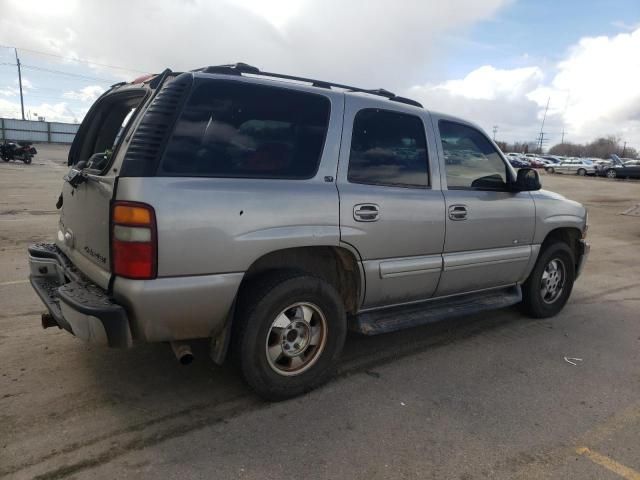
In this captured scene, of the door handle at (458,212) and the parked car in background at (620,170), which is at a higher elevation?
the parked car in background at (620,170)

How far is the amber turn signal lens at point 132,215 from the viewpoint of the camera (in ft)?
8.66

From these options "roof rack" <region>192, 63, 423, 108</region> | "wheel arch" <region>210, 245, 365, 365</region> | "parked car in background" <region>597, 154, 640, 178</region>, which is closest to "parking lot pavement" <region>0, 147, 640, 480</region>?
"wheel arch" <region>210, 245, 365, 365</region>

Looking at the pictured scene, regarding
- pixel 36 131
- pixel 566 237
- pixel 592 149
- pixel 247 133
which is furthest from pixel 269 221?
pixel 592 149

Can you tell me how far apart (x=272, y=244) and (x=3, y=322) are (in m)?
2.81

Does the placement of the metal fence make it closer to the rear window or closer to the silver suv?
the silver suv

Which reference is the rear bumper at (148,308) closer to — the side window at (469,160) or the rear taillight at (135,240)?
the rear taillight at (135,240)

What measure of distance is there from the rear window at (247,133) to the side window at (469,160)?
1.23 metres

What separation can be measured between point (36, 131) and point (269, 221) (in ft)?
176

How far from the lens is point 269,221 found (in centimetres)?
300

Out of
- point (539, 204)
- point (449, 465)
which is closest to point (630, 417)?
point (449, 465)

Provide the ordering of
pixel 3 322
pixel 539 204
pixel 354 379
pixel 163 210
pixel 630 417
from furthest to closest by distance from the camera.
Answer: pixel 539 204 < pixel 3 322 < pixel 354 379 < pixel 630 417 < pixel 163 210

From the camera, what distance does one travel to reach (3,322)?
433 centimetres

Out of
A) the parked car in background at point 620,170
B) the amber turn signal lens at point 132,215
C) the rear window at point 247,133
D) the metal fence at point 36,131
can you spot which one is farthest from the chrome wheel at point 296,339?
the metal fence at point 36,131

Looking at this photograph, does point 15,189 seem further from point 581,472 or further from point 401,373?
point 581,472
